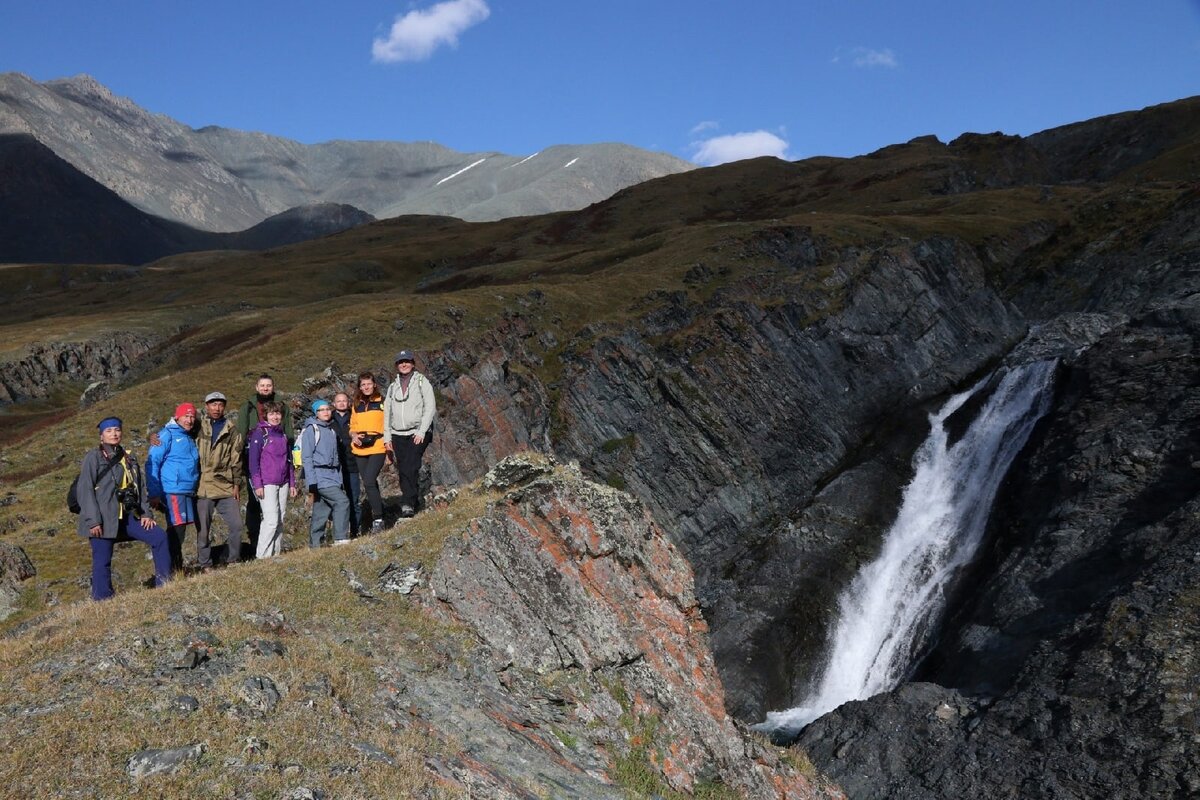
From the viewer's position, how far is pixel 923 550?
51.8 metres

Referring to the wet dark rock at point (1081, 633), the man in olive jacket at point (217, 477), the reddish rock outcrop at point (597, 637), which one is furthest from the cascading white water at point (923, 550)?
the man in olive jacket at point (217, 477)

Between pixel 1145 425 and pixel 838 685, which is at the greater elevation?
pixel 1145 425

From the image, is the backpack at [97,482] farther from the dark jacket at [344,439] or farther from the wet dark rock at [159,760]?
the wet dark rock at [159,760]

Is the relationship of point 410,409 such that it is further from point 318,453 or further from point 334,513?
point 334,513

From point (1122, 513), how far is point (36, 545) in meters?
49.5

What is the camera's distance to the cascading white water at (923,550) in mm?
44406

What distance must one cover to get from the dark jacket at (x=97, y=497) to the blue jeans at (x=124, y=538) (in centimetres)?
30

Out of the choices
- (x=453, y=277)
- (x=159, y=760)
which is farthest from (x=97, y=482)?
(x=453, y=277)

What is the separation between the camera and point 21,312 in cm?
12525

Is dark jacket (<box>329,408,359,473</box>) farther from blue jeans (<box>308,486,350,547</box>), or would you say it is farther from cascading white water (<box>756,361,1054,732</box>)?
cascading white water (<box>756,361,1054,732</box>)

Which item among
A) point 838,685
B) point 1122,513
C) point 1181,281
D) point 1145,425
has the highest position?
point 1181,281

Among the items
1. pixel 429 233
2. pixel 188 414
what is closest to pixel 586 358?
pixel 188 414

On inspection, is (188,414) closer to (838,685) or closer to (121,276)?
(838,685)

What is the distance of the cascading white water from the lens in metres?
44.4
